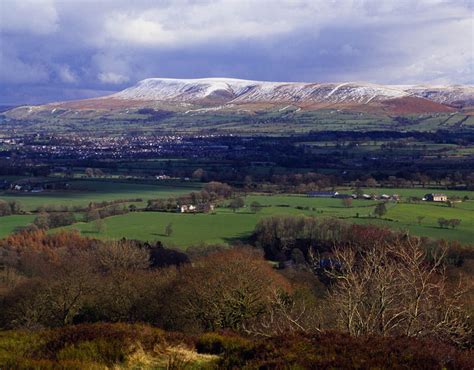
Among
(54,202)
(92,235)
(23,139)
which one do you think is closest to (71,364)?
(92,235)

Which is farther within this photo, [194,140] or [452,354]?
[194,140]

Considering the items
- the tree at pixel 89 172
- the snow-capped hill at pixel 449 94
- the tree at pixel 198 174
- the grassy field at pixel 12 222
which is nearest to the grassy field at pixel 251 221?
the grassy field at pixel 12 222

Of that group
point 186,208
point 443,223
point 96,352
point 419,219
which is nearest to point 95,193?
point 186,208

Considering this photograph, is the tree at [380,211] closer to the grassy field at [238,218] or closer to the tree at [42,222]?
the grassy field at [238,218]

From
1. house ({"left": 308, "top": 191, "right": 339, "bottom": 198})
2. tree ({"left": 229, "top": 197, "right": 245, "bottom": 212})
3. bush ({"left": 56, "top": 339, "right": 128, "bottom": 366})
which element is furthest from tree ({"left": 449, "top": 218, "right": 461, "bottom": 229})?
bush ({"left": 56, "top": 339, "right": 128, "bottom": 366})

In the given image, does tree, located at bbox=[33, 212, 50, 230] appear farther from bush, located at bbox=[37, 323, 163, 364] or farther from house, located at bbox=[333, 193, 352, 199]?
bush, located at bbox=[37, 323, 163, 364]

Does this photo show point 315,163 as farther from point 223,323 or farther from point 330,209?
point 223,323

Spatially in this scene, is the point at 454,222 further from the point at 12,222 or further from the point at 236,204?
the point at 12,222

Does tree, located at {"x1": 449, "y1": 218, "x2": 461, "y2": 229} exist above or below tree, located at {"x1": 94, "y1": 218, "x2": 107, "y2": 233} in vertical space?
below
